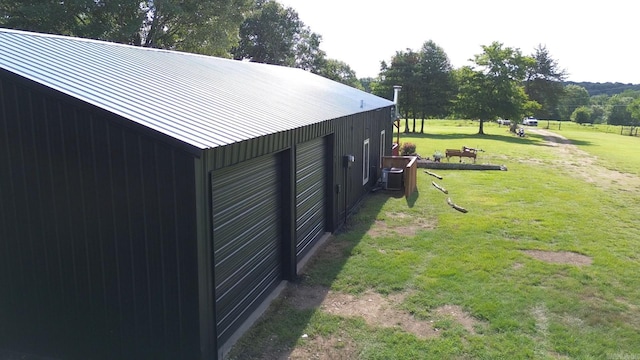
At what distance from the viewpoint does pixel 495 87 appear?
42281 millimetres

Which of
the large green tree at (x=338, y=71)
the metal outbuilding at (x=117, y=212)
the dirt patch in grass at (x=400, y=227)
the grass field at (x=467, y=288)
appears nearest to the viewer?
the metal outbuilding at (x=117, y=212)

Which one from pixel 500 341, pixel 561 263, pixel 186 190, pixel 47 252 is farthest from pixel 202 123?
pixel 561 263

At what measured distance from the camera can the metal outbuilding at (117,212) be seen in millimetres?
4758

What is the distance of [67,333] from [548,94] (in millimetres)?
63554

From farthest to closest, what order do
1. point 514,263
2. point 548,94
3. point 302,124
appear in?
point 548,94 < point 514,263 < point 302,124

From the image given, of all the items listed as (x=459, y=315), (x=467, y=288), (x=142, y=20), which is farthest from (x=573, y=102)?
(x=459, y=315)

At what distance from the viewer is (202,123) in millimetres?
5426

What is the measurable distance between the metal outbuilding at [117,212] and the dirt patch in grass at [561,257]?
592 cm

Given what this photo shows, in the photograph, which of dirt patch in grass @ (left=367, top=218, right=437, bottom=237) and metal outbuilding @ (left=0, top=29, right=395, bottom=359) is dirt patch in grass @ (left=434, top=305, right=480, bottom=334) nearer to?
metal outbuilding @ (left=0, top=29, right=395, bottom=359)

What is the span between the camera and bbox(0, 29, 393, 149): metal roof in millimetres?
5012

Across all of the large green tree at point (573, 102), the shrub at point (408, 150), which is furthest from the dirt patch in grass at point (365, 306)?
the large green tree at point (573, 102)

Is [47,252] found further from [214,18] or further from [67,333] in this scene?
[214,18]

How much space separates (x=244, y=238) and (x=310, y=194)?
3.22m

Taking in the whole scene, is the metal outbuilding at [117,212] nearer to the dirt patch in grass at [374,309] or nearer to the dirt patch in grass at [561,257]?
the dirt patch in grass at [374,309]
